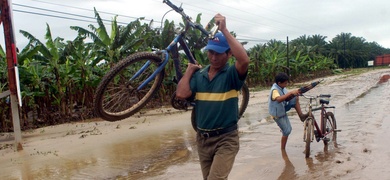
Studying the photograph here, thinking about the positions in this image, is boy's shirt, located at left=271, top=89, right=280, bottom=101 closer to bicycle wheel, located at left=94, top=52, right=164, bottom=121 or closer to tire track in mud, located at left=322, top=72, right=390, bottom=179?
tire track in mud, located at left=322, top=72, right=390, bottom=179

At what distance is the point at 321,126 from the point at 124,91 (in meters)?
4.02

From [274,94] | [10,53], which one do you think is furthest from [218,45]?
[10,53]

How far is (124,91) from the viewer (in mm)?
5887

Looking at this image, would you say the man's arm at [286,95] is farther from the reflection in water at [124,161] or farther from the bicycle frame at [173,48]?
the reflection in water at [124,161]

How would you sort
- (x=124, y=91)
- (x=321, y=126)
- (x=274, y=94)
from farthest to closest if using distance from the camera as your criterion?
(x=321, y=126)
(x=274, y=94)
(x=124, y=91)

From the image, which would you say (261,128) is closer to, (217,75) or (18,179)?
(18,179)

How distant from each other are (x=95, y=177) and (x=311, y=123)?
3887 mm

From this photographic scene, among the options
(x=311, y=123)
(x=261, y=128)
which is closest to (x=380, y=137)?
(x=311, y=123)

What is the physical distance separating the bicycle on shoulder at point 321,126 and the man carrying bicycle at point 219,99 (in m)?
3.68

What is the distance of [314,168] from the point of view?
655 cm

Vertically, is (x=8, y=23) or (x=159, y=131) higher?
(x=8, y=23)

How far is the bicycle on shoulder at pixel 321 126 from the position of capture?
7.14 metres

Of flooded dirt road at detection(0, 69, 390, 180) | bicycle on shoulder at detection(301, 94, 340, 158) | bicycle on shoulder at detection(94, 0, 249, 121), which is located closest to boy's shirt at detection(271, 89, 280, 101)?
bicycle on shoulder at detection(301, 94, 340, 158)

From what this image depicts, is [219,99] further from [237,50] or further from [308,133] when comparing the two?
[308,133]
